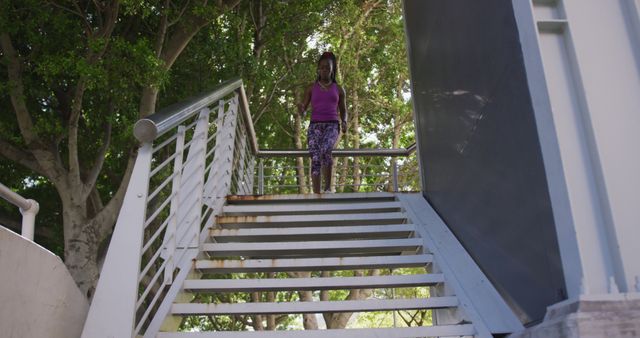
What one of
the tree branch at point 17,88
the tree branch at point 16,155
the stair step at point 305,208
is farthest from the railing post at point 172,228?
the tree branch at point 16,155

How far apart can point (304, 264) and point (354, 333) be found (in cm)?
86

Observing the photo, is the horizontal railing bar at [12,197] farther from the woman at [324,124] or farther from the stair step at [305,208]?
the woman at [324,124]

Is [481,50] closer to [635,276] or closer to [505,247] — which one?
[505,247]

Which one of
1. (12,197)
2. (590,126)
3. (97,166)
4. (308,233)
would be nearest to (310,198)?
(308,233)

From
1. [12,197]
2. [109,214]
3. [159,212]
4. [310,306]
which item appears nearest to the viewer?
[12,197]

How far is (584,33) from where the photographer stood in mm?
2320

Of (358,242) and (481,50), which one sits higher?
(481,50)

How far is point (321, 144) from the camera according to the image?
5660mm

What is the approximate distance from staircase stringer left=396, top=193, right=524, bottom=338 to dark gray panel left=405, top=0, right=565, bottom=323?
0.18 feet

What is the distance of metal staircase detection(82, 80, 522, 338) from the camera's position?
2.31 metres

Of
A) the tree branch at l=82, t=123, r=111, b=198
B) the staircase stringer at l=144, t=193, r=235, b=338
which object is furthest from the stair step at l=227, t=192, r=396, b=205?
the tree branch at l=82, t=123, r=111, b=198

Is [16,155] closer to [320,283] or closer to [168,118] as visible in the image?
[168,118]

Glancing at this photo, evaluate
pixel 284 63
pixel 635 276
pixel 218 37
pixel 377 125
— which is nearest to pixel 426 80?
pixel 635 276

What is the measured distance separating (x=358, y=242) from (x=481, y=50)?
4.97 ft
